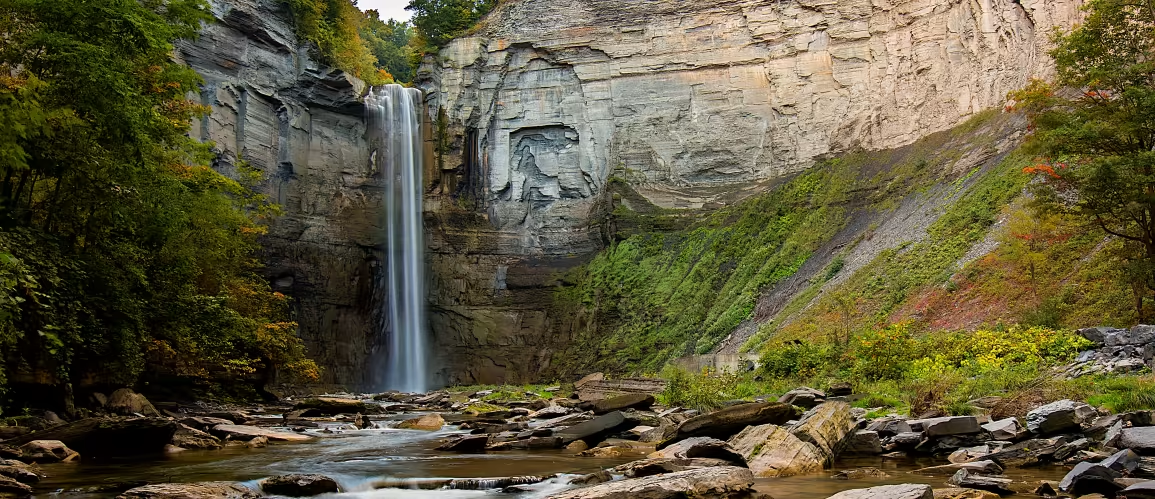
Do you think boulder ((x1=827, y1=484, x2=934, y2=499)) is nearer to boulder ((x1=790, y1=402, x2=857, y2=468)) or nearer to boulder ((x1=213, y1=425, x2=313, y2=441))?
boulder ((x1=790, y1=402, x2=857, y2=468))

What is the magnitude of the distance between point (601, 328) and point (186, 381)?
21089mm

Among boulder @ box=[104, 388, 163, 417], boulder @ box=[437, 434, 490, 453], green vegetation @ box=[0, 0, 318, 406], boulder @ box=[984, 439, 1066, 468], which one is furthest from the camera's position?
boulder @ box=[104, 388, 163, 417]

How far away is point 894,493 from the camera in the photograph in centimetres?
666

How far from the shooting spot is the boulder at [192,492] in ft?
26.1

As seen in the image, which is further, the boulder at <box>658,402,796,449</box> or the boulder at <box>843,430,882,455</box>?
the boulder at <box>658,402,796,449</box>

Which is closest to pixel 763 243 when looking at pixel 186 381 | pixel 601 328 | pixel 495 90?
pixel 601 328

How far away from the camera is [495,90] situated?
45.5 m

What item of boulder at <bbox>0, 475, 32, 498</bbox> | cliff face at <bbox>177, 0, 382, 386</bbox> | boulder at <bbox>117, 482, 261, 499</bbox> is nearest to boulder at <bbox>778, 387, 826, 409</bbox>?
boulder at <bbox>117, 482, 261, 499</bbox>

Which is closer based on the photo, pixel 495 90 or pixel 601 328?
pixel 601 328

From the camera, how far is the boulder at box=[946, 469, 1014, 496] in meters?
7.42

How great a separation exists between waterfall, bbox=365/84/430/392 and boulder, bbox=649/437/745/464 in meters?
31.0

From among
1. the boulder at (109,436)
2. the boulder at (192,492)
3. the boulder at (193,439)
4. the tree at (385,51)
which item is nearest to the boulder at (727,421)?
the boulder at (192,492)

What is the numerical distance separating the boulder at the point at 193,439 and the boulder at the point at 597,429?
5603mm

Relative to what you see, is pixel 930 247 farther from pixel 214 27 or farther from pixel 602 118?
pixel 214 27
